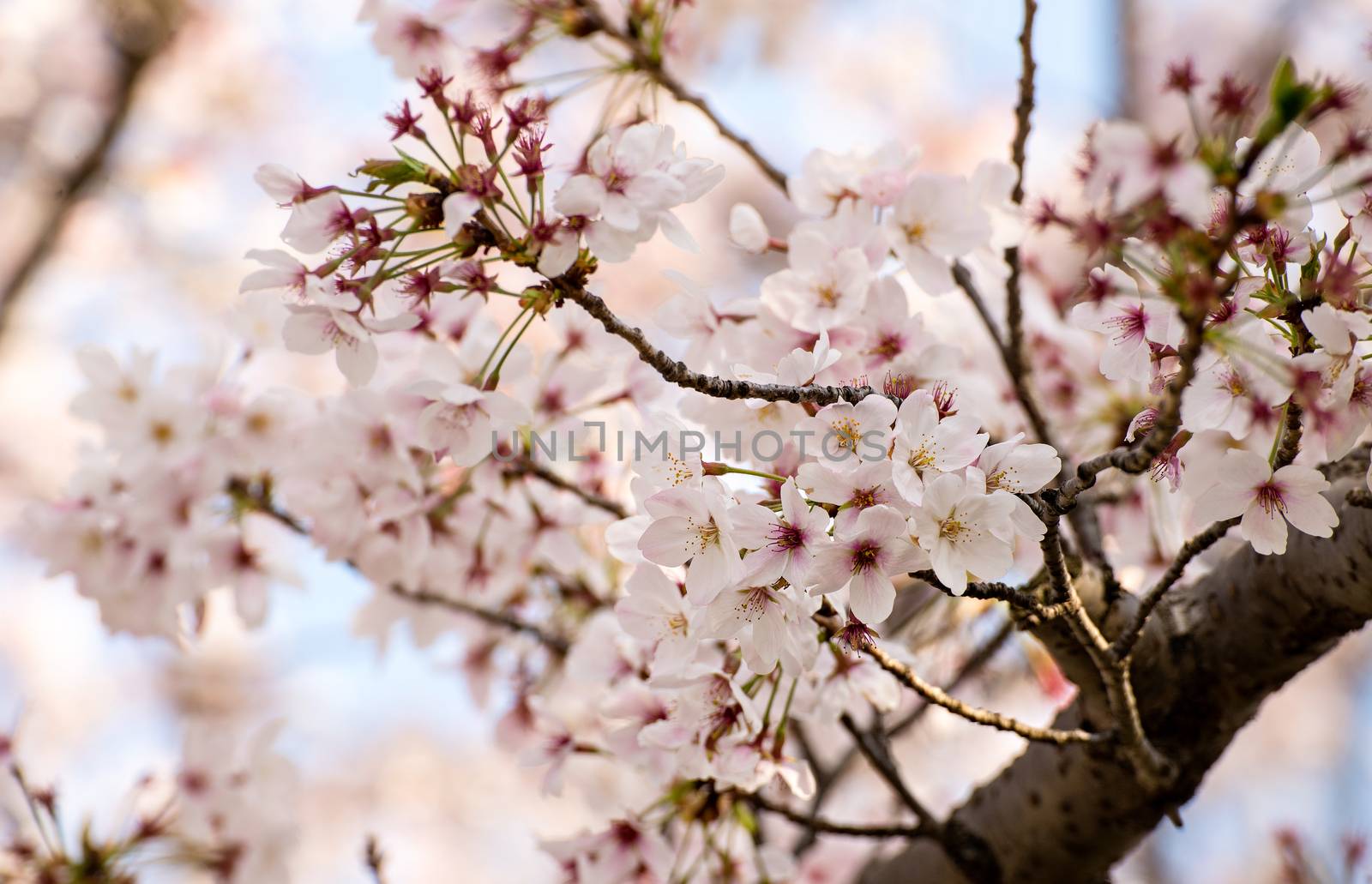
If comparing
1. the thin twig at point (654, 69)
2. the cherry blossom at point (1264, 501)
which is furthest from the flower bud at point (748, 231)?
the cherry blossom at point (1264, 501)

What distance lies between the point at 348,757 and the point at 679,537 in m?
7.01

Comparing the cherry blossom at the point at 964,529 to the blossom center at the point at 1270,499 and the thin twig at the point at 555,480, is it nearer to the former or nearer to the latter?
the blossom center at the point at 1270,499

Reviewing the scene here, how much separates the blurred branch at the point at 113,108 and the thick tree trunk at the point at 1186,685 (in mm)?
3256

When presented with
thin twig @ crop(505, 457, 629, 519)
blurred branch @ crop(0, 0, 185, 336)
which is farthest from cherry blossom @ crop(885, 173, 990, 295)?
blurred branch @ crop(0, 0, 185, 336)

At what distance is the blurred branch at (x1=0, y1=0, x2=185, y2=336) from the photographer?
352 cm

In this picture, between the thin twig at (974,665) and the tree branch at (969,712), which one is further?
the thin twig at (974,665)

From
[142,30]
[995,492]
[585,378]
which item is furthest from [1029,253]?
[142,30]

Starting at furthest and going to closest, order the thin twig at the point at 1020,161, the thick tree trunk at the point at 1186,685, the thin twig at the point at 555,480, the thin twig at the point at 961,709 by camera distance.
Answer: the thin twig at the point at 555,480
the thin twig at the point at 1020,161
the thick tree trunk at the point at 1186,685
the thin twig at the point at 961,709

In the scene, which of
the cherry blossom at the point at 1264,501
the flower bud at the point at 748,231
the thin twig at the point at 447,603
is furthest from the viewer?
the thin twig at the point at 447,603

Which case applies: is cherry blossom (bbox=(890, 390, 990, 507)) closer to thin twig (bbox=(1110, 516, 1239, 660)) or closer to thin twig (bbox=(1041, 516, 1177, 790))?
A: thin twig (bbox=(1041, 516, 1177, 790))

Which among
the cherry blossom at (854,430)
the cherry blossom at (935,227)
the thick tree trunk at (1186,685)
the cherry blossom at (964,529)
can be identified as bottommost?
the thick tree trunk at (1186,685)

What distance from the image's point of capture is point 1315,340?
0.95 meters

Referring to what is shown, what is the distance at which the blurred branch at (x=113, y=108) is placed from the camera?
3.52 metres

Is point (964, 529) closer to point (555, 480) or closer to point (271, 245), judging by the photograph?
point (555, 480)
